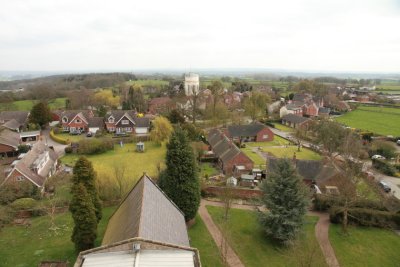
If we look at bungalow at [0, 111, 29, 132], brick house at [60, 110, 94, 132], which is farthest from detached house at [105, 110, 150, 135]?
bungalow at [0, 111, 29, 132]

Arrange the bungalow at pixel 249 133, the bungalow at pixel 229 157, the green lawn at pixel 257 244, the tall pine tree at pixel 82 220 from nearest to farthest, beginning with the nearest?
the tall pine tree at pixel 82 220 → the green lawn at pixel 257 244 → the bungalow at pixel 229 157 → the bungalow at pixel 249 133

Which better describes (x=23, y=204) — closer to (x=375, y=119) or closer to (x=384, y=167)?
(x=384, y=167)

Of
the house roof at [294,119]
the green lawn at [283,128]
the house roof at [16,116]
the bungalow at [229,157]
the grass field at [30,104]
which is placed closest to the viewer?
the bungalow at [229,157]

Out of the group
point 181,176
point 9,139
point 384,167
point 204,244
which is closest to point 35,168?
point 9,139

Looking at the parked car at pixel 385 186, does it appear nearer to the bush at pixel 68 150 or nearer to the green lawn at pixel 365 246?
the green lawn at pixel 365 246

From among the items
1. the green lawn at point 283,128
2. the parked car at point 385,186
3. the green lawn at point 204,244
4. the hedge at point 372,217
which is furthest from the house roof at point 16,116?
the parked car at point 385,186

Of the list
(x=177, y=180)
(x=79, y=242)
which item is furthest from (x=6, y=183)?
(x=177, y=180)
